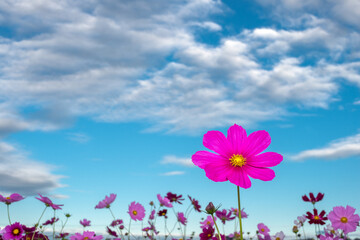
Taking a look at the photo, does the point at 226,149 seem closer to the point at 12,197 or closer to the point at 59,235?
the point at 12,197

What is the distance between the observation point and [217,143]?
1536mm

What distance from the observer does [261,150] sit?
154cm

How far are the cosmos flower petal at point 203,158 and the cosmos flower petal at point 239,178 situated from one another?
0.26ft

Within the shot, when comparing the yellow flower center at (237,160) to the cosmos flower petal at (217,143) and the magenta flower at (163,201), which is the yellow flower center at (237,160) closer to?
the cosmos flower petal at (217,143)

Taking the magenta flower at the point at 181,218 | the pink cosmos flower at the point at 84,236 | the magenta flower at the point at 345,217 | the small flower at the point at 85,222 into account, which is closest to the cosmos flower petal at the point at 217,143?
the magenta flower at the point at 345,217

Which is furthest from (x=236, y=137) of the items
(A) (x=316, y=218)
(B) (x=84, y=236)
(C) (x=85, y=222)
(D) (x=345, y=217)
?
(C) (x=85, y=222)

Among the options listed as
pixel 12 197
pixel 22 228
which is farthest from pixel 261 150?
pixel 12 197

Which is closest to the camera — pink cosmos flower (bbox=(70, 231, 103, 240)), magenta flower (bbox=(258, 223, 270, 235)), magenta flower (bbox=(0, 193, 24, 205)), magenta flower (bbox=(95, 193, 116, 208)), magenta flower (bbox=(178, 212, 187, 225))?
magenta flower (bbox=(0, 193, 24, 205))

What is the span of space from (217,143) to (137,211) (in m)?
3.56

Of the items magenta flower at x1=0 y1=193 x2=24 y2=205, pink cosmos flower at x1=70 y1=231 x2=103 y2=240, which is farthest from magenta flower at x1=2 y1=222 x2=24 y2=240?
pink cosmos flower at x1=70 y1=231 x2=103 y2=240

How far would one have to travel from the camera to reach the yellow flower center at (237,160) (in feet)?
4.97

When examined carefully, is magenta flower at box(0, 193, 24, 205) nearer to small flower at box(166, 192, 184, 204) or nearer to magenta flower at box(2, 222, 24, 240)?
magenta flower at box(2, 222, 24, 240)

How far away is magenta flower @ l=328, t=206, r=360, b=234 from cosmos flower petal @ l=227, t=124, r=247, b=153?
2.15 metres

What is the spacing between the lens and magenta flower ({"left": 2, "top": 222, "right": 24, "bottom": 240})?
11.1 feet
